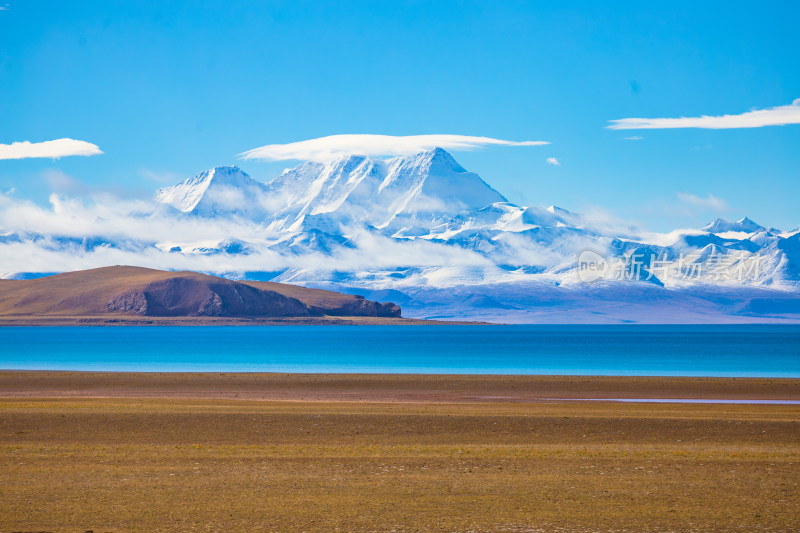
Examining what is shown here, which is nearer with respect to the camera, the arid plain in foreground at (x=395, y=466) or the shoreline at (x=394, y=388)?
the arid plain in foreground at (x=395, y=466)

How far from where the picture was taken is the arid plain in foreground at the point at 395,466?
19.9 metres

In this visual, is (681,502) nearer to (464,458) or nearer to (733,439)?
(464,458)

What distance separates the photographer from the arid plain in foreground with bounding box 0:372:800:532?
1986 cm

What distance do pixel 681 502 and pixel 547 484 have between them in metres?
3.60

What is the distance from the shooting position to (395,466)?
26500mm

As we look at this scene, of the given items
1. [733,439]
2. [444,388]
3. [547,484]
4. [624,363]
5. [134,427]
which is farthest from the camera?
[624,363]

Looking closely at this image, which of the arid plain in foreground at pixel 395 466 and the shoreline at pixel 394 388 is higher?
the arid plain in foreground at pixel 395 466

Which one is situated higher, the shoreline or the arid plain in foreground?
the arid plain in foreground

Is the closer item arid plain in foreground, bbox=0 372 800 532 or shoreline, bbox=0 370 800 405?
arid plain in foreground, bbox=0 372 800 532

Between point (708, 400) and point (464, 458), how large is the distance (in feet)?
100

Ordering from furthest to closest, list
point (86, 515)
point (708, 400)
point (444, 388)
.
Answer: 1. point (444, 388)
2. point (708, 400)
3. point (86, 515)

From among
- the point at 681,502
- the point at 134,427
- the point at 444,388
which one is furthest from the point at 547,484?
the point at 444,388

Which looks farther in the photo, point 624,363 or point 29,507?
point 624,363

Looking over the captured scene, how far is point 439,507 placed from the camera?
68.6 ft
